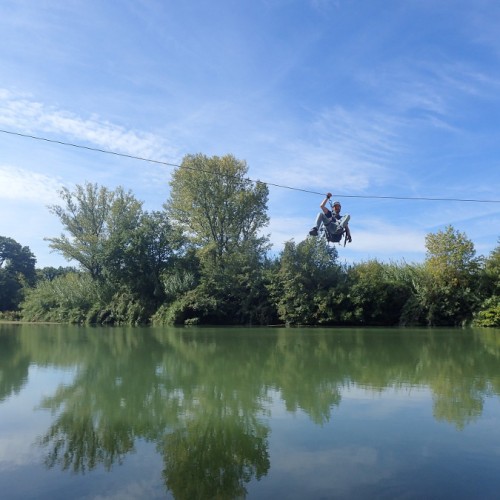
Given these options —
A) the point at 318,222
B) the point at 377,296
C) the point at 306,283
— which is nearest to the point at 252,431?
the point at 318,222

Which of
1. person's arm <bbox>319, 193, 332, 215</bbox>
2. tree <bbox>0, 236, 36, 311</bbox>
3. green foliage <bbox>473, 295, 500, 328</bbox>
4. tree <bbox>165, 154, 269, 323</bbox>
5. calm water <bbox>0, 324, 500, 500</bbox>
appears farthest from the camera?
tree <bbox>0, 236, 36, 311</bbox>

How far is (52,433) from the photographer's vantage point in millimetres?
5953

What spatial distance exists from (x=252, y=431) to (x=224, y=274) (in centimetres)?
2830

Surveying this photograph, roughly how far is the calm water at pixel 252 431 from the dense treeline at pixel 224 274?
19925 millimetres

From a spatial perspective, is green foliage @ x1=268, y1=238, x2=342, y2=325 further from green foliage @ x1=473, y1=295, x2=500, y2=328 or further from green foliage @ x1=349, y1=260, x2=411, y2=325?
green foliage @ x1=473, y1=295, x2=500, y2=328

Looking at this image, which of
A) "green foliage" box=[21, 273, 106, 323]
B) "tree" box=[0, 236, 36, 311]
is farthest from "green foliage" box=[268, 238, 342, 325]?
"tree" box=[0, 236, 36, 311]

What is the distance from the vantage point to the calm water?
4.36m

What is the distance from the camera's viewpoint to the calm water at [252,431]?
4359mm

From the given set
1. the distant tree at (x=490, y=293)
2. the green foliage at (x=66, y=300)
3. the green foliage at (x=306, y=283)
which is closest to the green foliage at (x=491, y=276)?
the distant tree at (x=490, y=293)

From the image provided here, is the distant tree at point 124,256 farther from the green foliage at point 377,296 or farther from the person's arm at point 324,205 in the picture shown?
the person's arm at point 324,205

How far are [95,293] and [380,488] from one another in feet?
117

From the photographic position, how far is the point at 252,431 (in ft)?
19.5

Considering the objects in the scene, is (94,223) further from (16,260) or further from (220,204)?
(16,260)

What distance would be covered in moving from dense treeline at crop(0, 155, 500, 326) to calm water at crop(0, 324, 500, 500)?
65.4 ft
